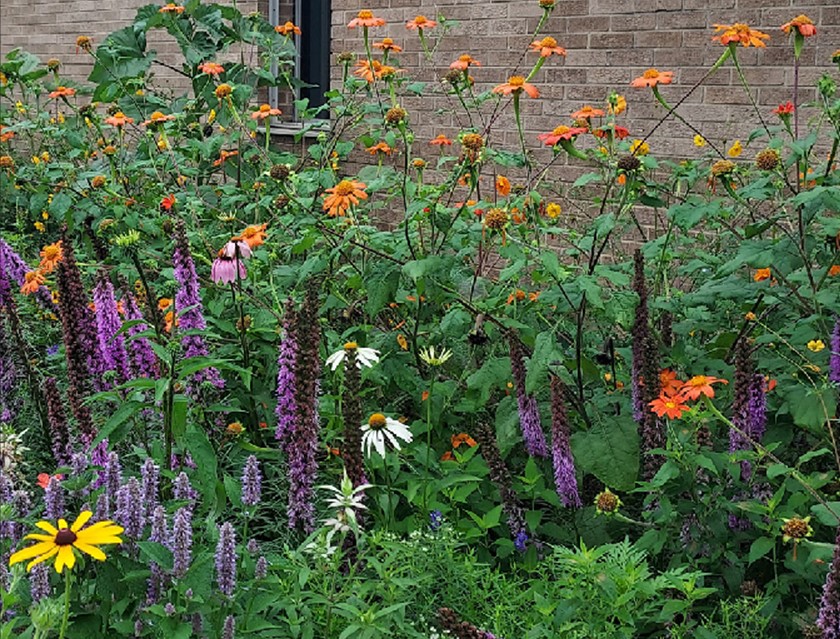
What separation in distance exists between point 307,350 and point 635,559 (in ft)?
2.83

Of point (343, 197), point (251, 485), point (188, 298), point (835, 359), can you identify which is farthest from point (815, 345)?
point (188, 298)

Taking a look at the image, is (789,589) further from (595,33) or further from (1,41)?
(1,41)

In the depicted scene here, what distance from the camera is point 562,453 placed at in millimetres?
2707

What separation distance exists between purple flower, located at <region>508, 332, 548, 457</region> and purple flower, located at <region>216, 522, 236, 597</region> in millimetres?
1003

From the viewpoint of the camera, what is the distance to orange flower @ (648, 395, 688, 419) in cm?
253

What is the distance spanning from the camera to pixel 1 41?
1184 centimetres

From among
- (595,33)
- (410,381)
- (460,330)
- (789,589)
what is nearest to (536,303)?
(460,330)

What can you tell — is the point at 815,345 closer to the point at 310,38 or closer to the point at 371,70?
the point at 371,70

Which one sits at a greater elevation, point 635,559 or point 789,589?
point 635,559

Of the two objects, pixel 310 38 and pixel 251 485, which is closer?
pixel 251 485

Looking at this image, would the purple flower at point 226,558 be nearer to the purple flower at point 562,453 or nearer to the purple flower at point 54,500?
the purple flower at point 54,500

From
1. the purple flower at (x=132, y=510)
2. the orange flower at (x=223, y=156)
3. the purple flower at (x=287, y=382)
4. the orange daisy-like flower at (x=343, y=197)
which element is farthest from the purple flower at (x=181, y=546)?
the orange flower at (x=223, y=156)

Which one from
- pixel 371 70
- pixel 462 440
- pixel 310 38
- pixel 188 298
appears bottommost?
pixel 462 440

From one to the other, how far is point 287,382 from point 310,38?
632 centimetres
